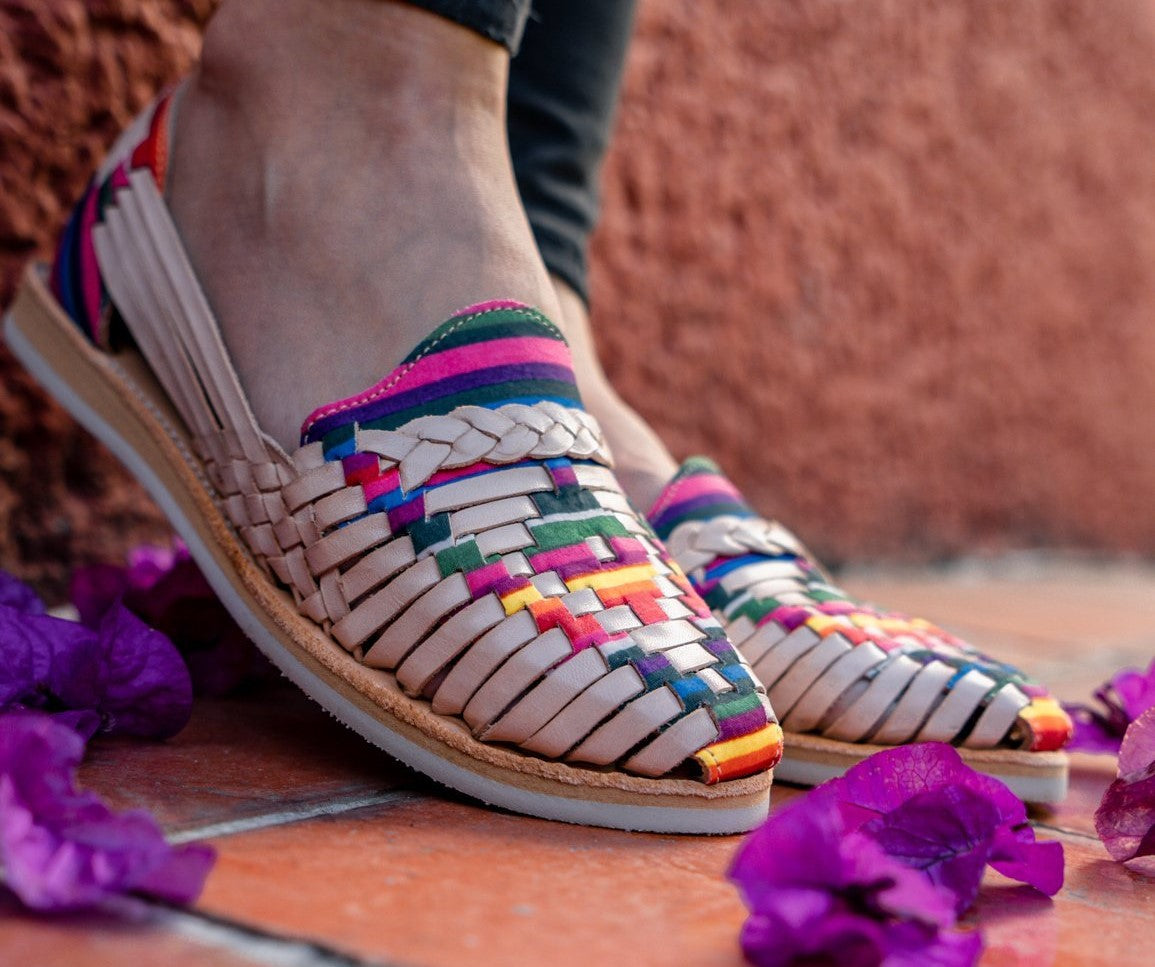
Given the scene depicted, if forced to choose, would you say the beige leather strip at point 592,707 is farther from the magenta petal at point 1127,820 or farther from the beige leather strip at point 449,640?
the magenta petal at point 1127,820

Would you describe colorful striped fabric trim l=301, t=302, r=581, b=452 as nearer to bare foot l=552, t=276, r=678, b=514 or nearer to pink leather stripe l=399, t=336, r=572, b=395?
pink leather stripe l=399, t=336, r=572, b=395

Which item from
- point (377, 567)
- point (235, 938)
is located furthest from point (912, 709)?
point (235, 938)

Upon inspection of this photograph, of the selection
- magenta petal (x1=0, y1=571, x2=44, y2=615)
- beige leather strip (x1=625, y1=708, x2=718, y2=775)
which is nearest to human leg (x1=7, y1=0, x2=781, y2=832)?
beige leather strip (x1=625, y1=708, x2=718, y2=775)

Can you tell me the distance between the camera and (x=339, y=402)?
704 millimetres

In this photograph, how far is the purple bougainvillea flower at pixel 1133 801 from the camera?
62 cm

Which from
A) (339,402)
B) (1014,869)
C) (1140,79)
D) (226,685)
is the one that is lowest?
(226,685)

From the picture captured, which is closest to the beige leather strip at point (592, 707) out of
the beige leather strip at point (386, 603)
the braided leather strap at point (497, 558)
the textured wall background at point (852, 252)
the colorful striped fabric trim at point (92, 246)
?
the braided leather strap at point (497, 558)

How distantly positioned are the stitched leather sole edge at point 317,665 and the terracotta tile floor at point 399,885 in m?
0.01

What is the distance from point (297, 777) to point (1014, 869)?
388 millimetres

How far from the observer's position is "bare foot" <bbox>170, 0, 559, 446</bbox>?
2.44 ft

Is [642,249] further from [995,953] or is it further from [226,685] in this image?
[995,953]

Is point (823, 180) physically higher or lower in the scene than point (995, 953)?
higher

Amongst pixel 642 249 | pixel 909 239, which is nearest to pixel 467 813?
pixel 642 249

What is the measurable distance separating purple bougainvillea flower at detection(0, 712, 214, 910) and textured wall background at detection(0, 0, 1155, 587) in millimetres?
746
